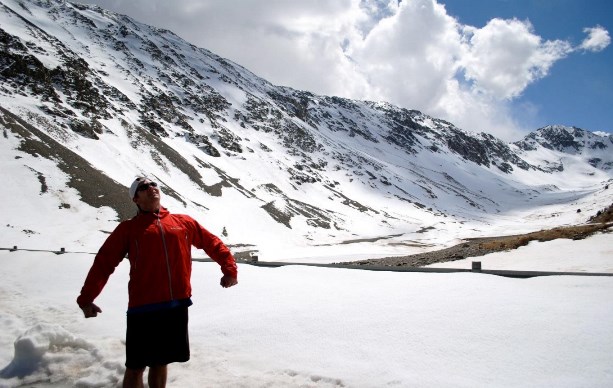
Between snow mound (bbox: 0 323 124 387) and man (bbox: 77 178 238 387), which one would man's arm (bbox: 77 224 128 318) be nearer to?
man (bbox: 77 178 238 387)

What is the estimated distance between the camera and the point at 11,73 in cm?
6825

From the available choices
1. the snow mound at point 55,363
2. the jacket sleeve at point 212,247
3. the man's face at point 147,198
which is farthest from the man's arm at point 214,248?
the snow mound at point 55,363

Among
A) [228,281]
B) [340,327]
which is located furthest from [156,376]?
[340,327]

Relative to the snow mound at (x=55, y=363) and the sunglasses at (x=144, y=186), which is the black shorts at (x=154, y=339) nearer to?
the snow mound at (x=55, y=363)

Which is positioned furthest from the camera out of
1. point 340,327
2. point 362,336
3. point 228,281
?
point 340,327

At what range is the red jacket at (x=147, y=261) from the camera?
4.07 m

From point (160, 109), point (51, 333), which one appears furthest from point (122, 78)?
point (51, 333)

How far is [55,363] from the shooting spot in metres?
5.24

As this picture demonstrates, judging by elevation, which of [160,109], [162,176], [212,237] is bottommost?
[212,237]

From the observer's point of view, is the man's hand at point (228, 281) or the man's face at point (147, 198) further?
the man's hand at point (228, 281)

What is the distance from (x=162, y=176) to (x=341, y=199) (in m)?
56.2

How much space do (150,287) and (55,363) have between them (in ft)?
8.49

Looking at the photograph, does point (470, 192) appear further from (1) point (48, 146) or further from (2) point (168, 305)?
(2) point (168, 305)

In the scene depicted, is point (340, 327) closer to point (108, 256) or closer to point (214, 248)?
point (214, 248)
